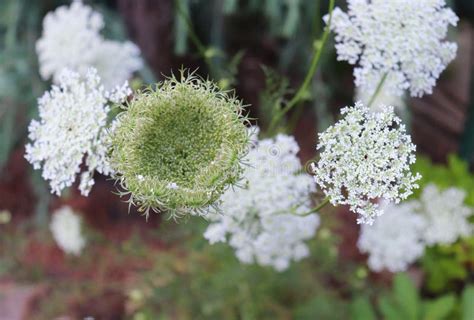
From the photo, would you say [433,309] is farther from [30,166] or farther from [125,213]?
[30,166]

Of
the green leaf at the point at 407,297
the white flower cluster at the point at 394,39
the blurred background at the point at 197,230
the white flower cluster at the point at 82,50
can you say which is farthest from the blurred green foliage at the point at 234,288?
the white flower cluster at the point at 394,39

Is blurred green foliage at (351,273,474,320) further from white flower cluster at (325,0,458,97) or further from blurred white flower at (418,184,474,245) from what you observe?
white flower cluster at (325,0,458,97)

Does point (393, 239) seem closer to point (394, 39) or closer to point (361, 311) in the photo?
point (361, 311)

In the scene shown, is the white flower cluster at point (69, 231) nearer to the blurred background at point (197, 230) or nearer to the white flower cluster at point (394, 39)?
the blurred background at point (197, 230)

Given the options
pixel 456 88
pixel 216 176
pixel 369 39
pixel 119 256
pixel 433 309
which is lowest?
pixel 216 176

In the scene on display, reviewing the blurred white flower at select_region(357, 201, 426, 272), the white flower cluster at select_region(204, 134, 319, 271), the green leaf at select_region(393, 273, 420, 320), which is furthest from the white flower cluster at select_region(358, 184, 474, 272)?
the white flower cluster at select_region(204, 134, 319, 271)

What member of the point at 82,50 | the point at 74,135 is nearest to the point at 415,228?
the point at 82,50

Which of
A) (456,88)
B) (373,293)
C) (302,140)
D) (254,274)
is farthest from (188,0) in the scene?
(456,88)
